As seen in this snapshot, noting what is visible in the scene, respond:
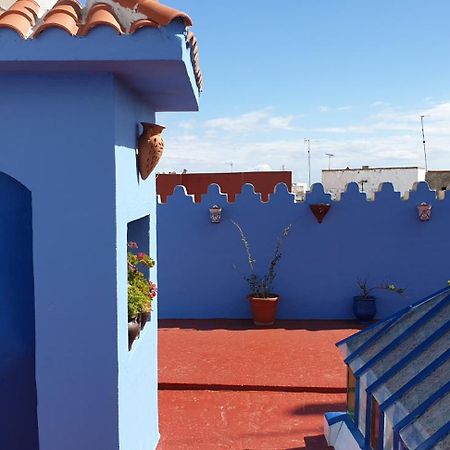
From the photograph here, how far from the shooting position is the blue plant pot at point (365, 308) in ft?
34.8

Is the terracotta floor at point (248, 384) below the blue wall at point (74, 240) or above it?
below

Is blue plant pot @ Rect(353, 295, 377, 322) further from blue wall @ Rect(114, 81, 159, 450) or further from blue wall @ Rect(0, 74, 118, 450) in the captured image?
blue wall @ Rect(0, 74, 118, 450)

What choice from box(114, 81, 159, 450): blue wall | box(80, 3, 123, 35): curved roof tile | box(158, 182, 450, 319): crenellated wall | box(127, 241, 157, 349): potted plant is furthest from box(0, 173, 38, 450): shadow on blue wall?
box(158, 182, 450, 319): crenellated wall

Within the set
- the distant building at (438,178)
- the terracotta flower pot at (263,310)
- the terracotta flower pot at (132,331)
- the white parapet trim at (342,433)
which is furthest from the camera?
the distant building at (438,178)

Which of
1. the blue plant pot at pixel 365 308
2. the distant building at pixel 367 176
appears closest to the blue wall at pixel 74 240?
the blue plant pot at pixel 365 308

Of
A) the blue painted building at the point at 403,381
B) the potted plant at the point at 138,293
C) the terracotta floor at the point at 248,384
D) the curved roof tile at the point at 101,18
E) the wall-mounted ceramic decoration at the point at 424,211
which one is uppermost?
the curved roof tile at the point at 101,18

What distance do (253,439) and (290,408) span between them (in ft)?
3.26

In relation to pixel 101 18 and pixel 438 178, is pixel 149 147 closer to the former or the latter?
pixel 101 18

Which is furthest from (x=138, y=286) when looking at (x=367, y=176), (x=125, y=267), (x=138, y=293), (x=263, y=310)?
(x=367, y=176)

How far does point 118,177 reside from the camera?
3664 millimetres

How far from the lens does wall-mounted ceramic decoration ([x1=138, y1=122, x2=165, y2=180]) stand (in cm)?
431

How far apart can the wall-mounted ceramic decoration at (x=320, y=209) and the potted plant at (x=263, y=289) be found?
600 millimetres

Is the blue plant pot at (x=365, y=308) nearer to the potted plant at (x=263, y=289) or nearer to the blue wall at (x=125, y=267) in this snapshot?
the potted plant at (x=263, y=289)

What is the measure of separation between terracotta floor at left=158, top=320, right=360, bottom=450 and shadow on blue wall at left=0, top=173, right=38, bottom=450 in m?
1.92
